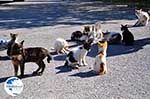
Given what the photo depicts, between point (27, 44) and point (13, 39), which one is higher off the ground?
point (13, 39)

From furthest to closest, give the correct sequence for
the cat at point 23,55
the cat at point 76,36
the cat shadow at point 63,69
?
the cat at point 76,36 < the cat shadow at point 63,69 < the cat at point 23,55

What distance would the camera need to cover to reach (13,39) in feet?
25.5

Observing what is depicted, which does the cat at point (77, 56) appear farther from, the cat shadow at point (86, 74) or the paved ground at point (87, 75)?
the cat shadow at point (86, 74)

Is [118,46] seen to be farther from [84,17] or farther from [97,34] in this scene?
[84,17]

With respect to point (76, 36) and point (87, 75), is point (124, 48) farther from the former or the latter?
point (87, 75)

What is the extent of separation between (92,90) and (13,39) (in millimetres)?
1958

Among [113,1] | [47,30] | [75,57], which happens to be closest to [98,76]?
[75,57]

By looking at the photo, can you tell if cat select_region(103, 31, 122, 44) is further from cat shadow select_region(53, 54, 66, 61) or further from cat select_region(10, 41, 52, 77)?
cat select_region(10, 41, 52, 77)

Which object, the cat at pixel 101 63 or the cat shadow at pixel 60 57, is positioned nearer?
the cat at pixel 101 63

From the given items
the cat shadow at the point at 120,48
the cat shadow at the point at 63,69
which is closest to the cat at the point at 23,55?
the cat shadow at the point at 63,69

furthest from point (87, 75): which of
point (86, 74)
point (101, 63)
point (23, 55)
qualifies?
point (23, 55)

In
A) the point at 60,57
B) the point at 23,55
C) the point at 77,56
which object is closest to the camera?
the point at 23,55

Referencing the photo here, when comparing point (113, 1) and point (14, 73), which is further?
point (113, 1)

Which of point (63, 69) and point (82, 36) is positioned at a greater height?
point (82, 36)
